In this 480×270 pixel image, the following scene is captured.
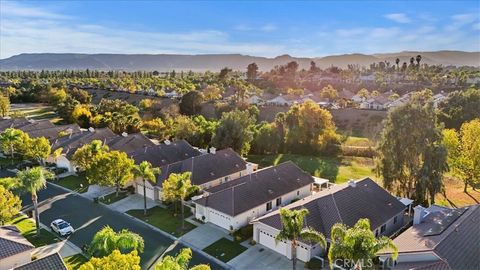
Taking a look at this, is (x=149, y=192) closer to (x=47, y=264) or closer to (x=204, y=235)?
(x=204, y=235)

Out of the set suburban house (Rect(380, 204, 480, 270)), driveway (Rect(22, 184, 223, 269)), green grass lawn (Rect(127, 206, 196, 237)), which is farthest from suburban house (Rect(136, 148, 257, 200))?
suburban house (Rect(380, 204, 480, 270))

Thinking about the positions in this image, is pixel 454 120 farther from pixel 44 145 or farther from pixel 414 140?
pixel 44 145

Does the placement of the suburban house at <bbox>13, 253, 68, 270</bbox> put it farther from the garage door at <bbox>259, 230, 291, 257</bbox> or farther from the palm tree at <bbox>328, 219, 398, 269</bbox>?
the palm tree at <bbox>328, 219, 398, 269</bbox>

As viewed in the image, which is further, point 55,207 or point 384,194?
point 55,207

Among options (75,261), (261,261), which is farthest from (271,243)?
(75,261)

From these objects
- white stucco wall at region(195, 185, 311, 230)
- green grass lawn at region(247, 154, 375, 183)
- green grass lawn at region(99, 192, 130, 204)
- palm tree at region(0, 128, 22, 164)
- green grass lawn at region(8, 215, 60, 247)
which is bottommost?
green grass lawn at region(8, 215, 60, 247)

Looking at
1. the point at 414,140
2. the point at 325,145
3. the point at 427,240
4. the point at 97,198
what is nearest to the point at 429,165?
the point at 414,140

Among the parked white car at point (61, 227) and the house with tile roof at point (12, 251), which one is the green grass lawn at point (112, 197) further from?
the house with tile roof at point (12, 251)
